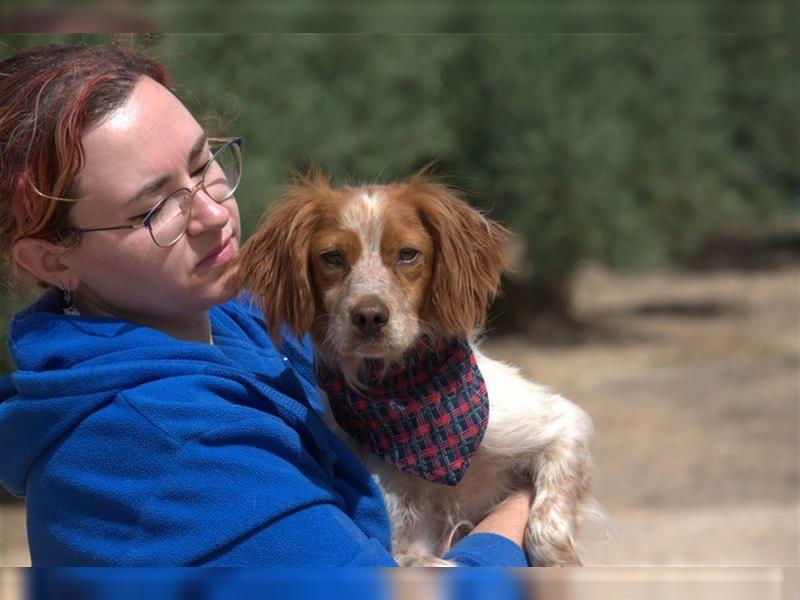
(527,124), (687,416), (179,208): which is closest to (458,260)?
(179,208)

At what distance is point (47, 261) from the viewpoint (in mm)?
2338

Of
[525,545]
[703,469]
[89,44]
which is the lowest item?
[703,469]

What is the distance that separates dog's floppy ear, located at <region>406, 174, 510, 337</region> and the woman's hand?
492 millimetres

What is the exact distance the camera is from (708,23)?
1412mm

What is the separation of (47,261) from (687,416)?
32.8ft

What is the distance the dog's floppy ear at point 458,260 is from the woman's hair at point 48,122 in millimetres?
839

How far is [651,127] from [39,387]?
559 inches

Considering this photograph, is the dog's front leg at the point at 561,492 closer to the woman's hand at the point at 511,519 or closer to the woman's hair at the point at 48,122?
the woman's hand at the point at 511,519

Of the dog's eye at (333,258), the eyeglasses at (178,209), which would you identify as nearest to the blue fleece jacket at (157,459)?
the eyeglasses at (178,209)

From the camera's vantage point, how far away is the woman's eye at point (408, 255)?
2.69 m

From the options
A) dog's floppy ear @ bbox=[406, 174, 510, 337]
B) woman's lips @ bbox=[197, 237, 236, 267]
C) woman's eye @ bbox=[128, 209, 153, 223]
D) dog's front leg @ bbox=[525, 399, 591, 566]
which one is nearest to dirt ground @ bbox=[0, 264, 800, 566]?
dog's front leg @ bbox=[525, 399, 591, 566]

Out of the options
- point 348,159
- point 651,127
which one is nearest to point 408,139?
point 348,159

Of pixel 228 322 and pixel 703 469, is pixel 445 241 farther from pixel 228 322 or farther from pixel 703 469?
pixel 703 469

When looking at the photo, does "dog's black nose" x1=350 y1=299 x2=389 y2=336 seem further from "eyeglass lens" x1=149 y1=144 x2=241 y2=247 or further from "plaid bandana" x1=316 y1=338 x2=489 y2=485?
"eyeglass lens" x1=149 y1=144 x2=241 y2=247
